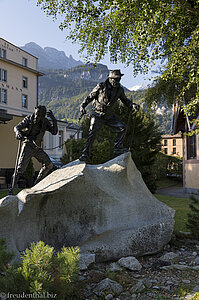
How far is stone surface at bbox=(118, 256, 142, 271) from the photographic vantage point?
4.61 m

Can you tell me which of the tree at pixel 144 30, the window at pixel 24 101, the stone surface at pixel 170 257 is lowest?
the stone surface at pixel 170 257

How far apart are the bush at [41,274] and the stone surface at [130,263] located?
153cm

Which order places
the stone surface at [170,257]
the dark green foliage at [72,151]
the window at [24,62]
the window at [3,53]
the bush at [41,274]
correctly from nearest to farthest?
the bush at [41,274], the stone surface at [170,257], the dark green foliage at [72,151], the window at [3,53], the window at [24,62]

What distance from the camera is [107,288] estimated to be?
380 cm

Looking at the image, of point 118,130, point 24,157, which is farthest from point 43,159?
point 118,130

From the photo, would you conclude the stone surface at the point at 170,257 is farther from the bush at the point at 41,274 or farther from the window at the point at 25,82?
the window at the point at 25,82

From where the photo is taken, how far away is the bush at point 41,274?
2.96 metres

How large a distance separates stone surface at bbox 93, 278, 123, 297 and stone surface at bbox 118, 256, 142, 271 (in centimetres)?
76

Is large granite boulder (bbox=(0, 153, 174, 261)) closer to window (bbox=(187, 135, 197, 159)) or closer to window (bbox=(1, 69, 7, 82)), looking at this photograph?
window (bbox=(187, 135, 197, 159))

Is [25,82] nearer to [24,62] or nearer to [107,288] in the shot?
[24,62]

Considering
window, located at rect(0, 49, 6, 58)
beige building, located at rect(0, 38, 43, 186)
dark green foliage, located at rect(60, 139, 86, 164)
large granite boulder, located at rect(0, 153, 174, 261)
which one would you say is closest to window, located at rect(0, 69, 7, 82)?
beige building, located at rect(0, 38, 43, 186)

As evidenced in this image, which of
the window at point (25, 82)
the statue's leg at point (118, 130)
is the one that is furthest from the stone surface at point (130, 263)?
the window at point (25, 82)

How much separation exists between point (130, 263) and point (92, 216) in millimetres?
1086

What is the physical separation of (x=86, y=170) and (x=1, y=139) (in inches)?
606
